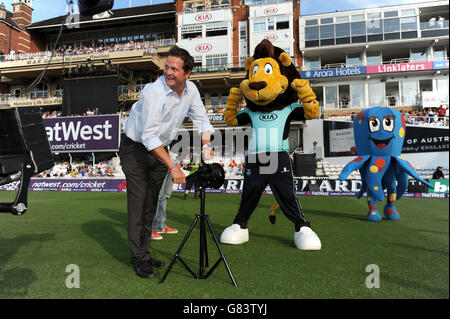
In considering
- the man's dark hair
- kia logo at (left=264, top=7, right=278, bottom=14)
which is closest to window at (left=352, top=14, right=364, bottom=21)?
kia logo at (left=264, top=7, right=278, bottom=14)

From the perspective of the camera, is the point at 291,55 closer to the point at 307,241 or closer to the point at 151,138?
the point at 307,241

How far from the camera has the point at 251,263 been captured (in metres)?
2.88

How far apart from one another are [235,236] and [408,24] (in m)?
27.0

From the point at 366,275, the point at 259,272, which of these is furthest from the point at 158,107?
the point at 366,275

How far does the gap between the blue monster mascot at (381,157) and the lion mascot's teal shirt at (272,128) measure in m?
1.90

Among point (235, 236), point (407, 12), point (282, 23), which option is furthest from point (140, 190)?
point (407, 12)

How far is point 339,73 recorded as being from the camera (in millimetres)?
23969

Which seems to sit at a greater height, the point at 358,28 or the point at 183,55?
the point at 358,28

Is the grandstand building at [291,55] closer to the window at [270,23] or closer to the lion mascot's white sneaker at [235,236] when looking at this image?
the window at [270,23]

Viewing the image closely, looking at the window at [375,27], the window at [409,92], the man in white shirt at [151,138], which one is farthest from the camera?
the window at [375,27]

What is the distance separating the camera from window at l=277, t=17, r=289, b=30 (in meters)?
24.9

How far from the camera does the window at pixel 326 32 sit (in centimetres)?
2511

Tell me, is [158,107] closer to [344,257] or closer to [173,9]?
[344,257]

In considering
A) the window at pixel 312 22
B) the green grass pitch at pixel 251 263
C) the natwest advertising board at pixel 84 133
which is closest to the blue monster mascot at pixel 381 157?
the green grass pitch at pixel 251 263
